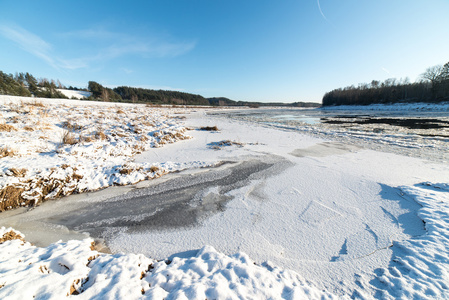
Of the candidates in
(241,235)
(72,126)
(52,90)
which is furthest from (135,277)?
(52,90)

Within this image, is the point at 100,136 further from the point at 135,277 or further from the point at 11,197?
the point at 135,277

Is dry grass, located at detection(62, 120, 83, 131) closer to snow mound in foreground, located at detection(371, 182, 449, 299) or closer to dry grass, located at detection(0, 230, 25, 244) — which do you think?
dry grass, located at detection(0, 230, 25, 244)

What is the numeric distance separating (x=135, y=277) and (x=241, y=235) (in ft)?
4.79

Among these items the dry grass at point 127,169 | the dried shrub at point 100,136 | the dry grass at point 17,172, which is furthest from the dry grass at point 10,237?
the dried shrub at point 100,136

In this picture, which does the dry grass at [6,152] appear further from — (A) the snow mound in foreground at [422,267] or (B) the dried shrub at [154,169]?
(A) the snow mound in foreground at [422,267]

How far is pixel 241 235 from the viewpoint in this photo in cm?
256

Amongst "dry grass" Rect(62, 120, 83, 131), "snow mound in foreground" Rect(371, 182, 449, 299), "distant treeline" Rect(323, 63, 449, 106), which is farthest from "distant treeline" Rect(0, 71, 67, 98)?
"distant treeline" Rect(323, 63, 449, 106)

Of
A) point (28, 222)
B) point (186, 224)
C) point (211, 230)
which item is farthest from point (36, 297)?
point (28, 222)

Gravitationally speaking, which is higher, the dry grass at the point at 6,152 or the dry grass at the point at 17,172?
the dry grass at the point at 6,152

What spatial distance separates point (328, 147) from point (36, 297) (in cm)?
882

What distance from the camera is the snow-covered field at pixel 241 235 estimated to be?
173 centimetres

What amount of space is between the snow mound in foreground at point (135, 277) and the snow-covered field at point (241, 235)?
1 centimetres

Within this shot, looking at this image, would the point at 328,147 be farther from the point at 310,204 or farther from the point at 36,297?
the point at 36,297

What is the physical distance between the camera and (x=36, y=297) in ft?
4.76
